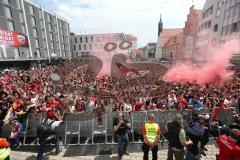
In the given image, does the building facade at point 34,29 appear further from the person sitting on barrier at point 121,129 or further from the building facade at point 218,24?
the building facade at point 218,24

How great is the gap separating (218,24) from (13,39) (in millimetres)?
40470

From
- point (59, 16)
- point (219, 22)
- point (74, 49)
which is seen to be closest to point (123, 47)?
point (219, 22)

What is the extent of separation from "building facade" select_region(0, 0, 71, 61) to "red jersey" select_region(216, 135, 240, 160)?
38868 millimetres

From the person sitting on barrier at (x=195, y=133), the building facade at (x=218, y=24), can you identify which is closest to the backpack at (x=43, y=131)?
the person sitting on barrier at (x=195, y=133)

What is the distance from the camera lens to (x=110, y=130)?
299 inches

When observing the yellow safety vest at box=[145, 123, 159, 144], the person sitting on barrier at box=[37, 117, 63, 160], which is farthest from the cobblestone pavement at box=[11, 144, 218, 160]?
the yellow safety vest at box=[145, 123, 159, 144]

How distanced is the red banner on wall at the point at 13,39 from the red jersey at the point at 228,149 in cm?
4155

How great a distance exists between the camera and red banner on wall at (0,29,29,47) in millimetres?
38219

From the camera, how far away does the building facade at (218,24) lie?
29.7 m

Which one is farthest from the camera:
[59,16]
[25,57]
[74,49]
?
[74,49]

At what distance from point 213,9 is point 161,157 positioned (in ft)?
136

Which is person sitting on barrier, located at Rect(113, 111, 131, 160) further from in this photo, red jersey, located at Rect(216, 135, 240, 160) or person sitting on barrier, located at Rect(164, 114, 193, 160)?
red jersey, located at Rect(216, 135, 240, 160)

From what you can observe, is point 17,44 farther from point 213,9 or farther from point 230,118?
point 230,118

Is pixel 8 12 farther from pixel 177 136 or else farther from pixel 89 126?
pixel 177 136
